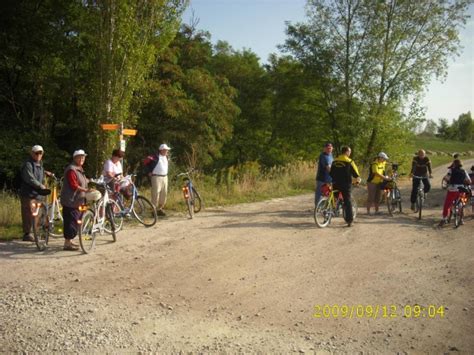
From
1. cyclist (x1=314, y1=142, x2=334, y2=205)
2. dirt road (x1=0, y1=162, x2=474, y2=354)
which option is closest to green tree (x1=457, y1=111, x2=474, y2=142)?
cyclist (x1=314, y1=142, x2=334, y2=205)

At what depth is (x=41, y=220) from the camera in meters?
8.05

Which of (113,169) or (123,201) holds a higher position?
(113,169)

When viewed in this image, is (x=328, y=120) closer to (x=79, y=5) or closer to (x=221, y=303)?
(x=79, y=5)

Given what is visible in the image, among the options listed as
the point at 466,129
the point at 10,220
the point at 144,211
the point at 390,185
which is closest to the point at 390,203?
the point at 390,185

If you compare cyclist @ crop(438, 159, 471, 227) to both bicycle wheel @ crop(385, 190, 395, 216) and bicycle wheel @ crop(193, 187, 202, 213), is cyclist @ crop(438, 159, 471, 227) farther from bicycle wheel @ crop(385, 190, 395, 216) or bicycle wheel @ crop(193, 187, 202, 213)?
bicycle wheel @ crop(193, 187, 202, 213)

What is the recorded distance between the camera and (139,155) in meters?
22.5

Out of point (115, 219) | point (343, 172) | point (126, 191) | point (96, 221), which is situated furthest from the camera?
point (343, 172)

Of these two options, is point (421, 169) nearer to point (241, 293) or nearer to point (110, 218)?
point (241, 293)

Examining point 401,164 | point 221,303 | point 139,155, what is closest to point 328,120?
point 401,164

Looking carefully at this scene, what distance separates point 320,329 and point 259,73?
36983 millimetres

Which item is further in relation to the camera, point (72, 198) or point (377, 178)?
point (377, 178)

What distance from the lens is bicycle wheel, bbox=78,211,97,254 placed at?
784 cm

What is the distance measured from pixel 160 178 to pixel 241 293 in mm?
5488
